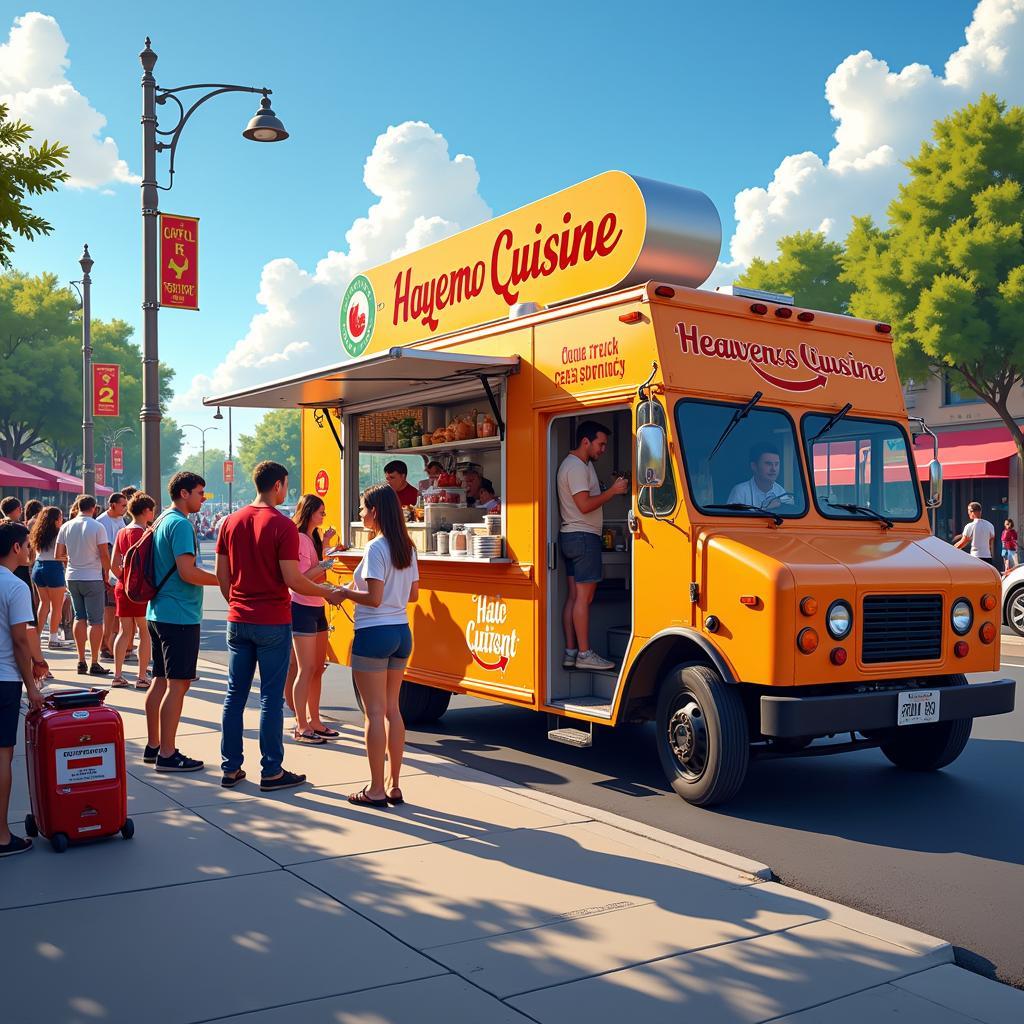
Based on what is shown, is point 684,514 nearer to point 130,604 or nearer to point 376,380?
point 376,380

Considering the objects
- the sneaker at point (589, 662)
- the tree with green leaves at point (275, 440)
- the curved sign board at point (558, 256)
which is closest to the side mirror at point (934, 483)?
the curved sign board at point (558, 256)

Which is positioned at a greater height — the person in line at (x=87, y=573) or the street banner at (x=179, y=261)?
the street banner at (x=179, y=261)

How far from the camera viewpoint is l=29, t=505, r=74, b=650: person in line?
12.7 m

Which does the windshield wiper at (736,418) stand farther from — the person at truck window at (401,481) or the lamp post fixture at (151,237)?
the lamp post fixture at (151,237)

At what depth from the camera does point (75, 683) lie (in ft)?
37.9

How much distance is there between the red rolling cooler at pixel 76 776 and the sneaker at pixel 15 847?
0.33 feet

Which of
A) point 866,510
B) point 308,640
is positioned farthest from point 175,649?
point 866,510

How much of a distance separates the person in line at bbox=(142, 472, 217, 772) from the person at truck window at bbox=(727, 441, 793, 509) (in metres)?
3.43

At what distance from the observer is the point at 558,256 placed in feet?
28.6

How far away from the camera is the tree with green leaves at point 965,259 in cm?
2617

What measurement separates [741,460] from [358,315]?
18.9ft

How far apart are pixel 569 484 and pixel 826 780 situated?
2.68 meters

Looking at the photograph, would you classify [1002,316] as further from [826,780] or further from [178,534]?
[178,534]

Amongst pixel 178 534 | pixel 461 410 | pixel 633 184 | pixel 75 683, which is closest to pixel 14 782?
pixel 178 534
